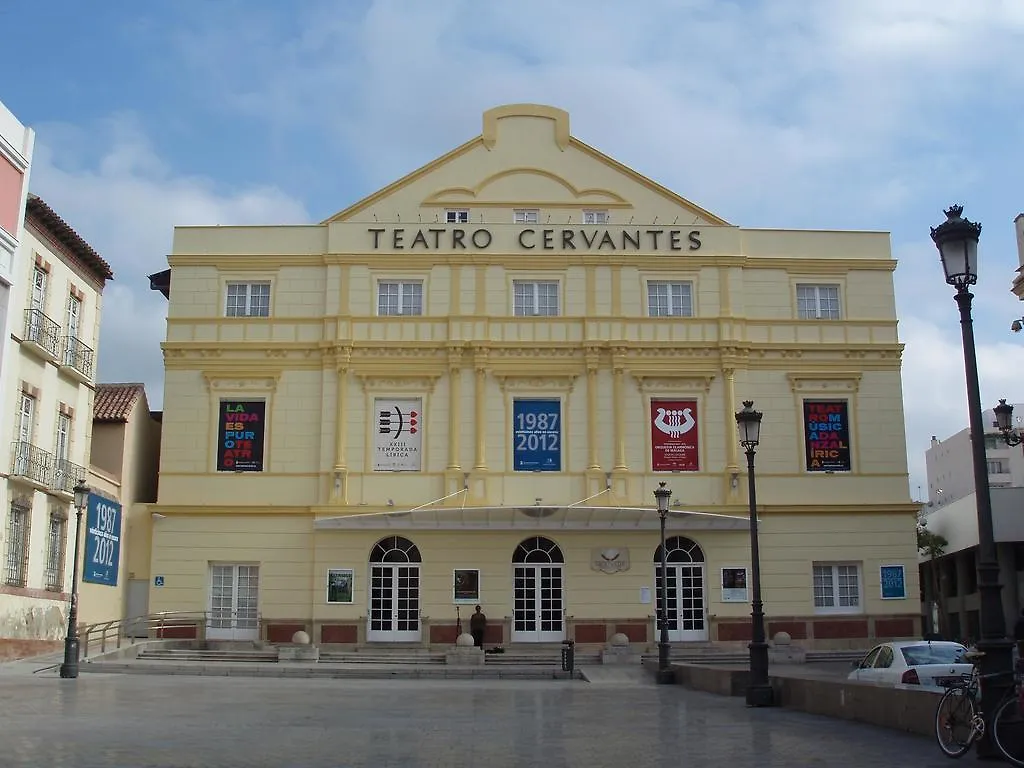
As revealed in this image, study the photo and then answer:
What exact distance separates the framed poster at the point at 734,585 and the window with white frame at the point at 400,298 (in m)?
12.1

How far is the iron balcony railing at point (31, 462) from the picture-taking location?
94.1 ft

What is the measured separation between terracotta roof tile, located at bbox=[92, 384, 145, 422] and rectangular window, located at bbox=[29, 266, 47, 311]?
4.72 m

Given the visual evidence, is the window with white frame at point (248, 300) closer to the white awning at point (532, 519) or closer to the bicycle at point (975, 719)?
the white awning at point (532, 519)

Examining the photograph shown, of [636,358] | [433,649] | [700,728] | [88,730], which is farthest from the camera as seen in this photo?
[636,358]

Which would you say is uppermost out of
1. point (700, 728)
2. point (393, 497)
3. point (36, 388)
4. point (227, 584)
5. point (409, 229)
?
point (409, 229)

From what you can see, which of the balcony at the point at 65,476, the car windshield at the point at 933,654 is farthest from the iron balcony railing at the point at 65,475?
the car windshield at the point at 933,654

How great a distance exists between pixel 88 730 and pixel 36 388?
18.6 meters

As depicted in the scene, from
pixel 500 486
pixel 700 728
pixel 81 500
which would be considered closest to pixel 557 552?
pixel 500 486

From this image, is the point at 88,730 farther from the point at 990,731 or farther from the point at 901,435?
the point at 901,435

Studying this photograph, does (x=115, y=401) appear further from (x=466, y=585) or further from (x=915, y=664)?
(x=915, y=664)

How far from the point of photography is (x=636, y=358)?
34844 millimetres

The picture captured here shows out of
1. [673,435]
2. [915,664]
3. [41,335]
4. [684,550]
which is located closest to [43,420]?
[41,335]

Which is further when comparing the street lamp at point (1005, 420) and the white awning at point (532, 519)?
the white awning at point (532, 519)

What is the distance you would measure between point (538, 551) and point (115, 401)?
13893 millimetres
